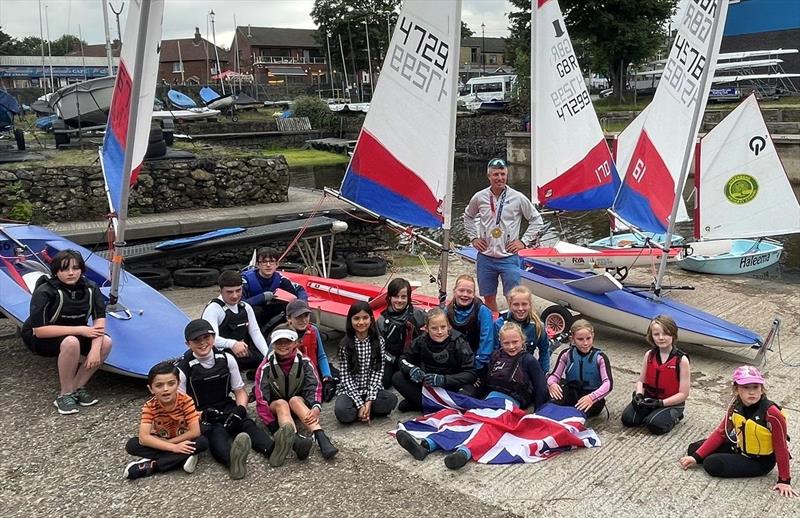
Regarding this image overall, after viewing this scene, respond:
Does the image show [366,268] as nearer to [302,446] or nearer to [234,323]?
[234,323]

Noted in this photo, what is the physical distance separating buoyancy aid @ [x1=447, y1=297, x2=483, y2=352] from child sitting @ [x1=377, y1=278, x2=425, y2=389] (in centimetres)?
28

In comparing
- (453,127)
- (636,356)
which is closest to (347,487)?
(453,127)

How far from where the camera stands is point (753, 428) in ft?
12.3

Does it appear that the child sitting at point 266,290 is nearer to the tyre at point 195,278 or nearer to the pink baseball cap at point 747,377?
the pink baseball cap at point 747,377

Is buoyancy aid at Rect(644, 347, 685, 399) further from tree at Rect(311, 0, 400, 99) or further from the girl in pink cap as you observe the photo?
tree at Rect(311, 0, 400, 99)

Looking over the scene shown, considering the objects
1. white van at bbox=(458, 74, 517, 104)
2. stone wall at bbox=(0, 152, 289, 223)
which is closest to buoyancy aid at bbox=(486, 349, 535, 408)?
stone wall at bbox=(0, 152, 289, 223)

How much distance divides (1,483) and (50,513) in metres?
0.58

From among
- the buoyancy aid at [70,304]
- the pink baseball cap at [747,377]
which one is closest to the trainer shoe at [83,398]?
the buoyancy aid at [70,304]

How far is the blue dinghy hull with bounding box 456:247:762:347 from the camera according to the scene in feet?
20.2

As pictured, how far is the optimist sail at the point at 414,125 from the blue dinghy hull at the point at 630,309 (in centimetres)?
211

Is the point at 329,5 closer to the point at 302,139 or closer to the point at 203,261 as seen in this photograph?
the point at 302,139

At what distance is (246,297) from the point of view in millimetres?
6023

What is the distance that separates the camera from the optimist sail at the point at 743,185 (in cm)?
889

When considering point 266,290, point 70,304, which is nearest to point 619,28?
point 266,290
